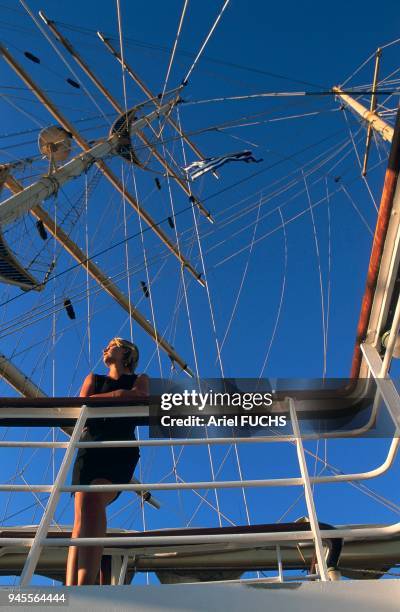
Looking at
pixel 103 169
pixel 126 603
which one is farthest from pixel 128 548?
pixel 103 169

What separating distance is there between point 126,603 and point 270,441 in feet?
2.80

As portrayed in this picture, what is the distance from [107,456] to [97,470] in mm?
71

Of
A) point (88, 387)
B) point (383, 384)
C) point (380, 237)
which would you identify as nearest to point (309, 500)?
point (383, 384)

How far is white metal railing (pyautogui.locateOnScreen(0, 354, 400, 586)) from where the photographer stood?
1429 millimetres

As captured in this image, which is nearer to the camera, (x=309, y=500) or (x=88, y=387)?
(x=309, y=500)

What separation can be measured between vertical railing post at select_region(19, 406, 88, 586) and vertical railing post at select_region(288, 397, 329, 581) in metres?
0.79

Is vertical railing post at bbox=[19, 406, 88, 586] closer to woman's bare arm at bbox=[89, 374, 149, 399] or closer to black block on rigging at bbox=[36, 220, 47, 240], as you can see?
woman's bare arm at bbox=[89, 374, 149, 399]

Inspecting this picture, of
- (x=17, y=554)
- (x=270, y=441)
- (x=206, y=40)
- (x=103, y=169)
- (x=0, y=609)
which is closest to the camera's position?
(x=0, y=609)

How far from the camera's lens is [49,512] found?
1.58m

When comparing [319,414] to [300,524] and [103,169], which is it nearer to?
[300,524]

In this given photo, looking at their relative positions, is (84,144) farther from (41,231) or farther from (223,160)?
(223,160)

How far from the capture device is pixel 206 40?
8.36 meters

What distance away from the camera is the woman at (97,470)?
5.76 ft

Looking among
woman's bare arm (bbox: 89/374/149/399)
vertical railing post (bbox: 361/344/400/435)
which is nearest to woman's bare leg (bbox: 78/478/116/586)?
woman's bare arm (bbox: 89/374/149/399)
